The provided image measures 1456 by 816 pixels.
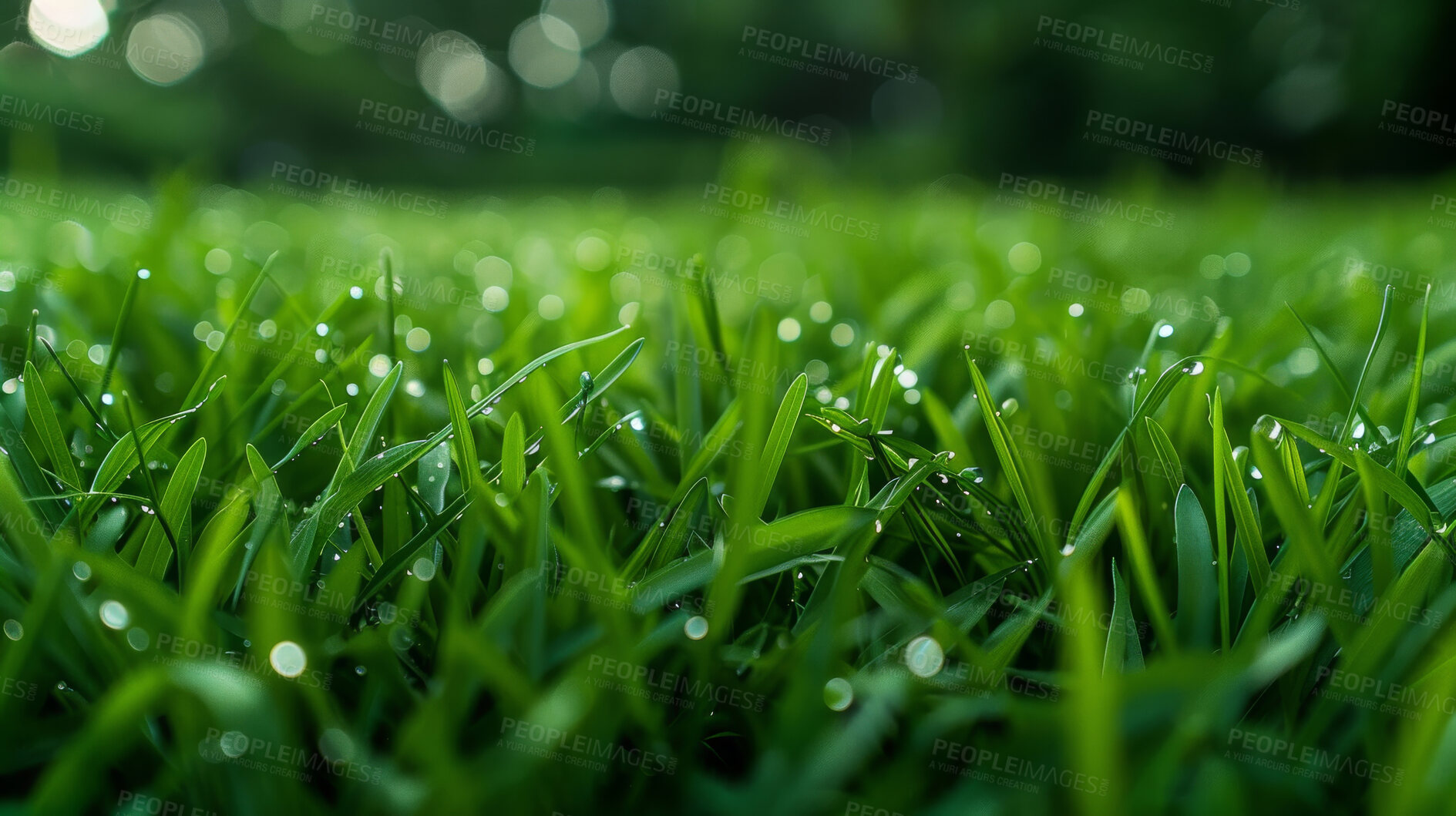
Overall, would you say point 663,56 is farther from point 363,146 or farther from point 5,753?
point 5,753

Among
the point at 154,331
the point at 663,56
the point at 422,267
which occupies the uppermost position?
the point at 663,56

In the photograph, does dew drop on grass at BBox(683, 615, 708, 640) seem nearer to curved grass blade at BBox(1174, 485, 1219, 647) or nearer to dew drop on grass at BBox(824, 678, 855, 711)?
dew drop on grass at BBox(824, 678, 855, 711)

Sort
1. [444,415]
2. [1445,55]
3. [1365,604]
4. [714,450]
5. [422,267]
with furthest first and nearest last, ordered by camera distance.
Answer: [1445,55] → [422,267] → [444,415] → [714,450] → [1365,604]

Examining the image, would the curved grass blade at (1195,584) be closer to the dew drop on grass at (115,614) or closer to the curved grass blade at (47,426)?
the dew drop on grass at (115,614)

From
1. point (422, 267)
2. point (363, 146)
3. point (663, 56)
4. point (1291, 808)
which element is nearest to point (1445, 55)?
point (422, 267)

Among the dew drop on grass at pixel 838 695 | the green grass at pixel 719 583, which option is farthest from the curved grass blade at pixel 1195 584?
the dew drop on grass at pixel 838 695
